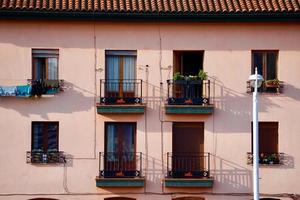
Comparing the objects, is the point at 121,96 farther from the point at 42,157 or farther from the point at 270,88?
the point at 270,88

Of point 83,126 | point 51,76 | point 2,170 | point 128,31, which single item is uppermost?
point 128,31

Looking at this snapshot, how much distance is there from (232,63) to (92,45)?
5621 mm

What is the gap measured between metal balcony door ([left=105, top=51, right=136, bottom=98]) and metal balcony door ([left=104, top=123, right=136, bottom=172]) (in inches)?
53.2

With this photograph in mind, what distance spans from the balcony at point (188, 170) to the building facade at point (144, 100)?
4 cm

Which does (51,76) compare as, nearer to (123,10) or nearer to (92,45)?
(92,45)

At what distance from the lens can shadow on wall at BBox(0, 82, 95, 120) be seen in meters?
27.5

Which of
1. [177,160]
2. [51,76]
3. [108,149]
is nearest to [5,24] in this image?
[51,76]

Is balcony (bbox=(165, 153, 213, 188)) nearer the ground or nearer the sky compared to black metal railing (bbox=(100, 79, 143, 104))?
nearer the ground

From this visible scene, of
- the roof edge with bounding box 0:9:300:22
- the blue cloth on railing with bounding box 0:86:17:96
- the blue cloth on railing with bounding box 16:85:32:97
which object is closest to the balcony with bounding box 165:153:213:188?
the roof edge with bounding box 0:9:300:22

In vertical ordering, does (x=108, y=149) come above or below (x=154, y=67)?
below

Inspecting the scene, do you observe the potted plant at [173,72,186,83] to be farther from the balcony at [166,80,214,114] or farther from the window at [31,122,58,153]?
the window at [31,122,58,153]

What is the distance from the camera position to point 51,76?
1099 inches

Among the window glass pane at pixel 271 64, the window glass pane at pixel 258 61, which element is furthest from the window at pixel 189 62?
the window glass pane at pixel 271 64

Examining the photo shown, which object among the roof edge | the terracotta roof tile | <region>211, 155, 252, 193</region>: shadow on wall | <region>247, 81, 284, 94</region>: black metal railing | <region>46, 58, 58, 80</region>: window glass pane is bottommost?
<region>211, 155, 252, 193</region>: shadow on wall
